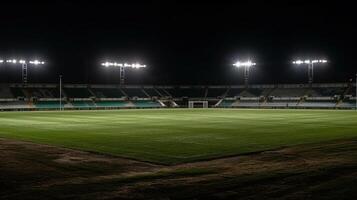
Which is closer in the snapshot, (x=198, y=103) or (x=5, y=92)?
(x=5, y=92)

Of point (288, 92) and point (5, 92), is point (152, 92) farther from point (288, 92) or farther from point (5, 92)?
point (5, 92)

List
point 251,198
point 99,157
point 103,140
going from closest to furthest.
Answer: point 251,198 → point 99,157 → point 103,140

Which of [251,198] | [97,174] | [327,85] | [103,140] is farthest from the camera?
[327,85]

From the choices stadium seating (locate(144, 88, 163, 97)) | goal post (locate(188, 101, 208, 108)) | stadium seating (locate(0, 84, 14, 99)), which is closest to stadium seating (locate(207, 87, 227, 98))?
goal post (locate(188, 101, 208, 108))

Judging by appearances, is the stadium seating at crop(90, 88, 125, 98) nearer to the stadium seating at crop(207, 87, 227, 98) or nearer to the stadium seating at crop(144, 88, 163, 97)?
the stadium seating at crop(144, 88, 163, 97)

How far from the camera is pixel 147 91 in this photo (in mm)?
107188

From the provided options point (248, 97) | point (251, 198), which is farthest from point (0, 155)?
point (248, 97)

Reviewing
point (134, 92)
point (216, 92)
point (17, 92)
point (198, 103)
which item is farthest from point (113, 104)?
point (216, 92)

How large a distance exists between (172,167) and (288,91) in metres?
87.5

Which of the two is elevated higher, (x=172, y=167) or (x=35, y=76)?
(x=35, y=76)

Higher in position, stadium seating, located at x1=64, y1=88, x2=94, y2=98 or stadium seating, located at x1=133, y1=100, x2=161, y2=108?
stadium seating, located at x1=64, y1=88, x2=94, y2=98

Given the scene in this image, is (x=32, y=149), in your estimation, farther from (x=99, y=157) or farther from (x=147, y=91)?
(x=147, y=91)

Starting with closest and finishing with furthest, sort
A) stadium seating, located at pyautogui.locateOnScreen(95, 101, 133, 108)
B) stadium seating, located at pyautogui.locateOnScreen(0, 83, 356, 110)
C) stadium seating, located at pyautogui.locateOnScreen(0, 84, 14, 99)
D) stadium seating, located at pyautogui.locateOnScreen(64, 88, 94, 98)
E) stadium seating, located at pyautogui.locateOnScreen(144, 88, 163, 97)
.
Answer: stadium seating, located at pyautogui.locateOnScreen(0, 84, 14, 99) < stadium seating, located at pyautogui.locateOnScreen(0, 83, 356, 110) < stadium seating, located at pyautogui.locateOnScreen(95, 101, 133, 108) < stadium seating, located at pyautogui.locateOnScreen(64, 88, 94, 98) < stadium seating, located at pyautogui.locateOnScreen(144, 88, 163, 97)

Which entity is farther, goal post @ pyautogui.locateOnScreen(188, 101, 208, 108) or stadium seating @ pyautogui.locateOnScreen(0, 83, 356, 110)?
goal post @ pyautogui.locateOnScreen(188, 101, 208, 108)
